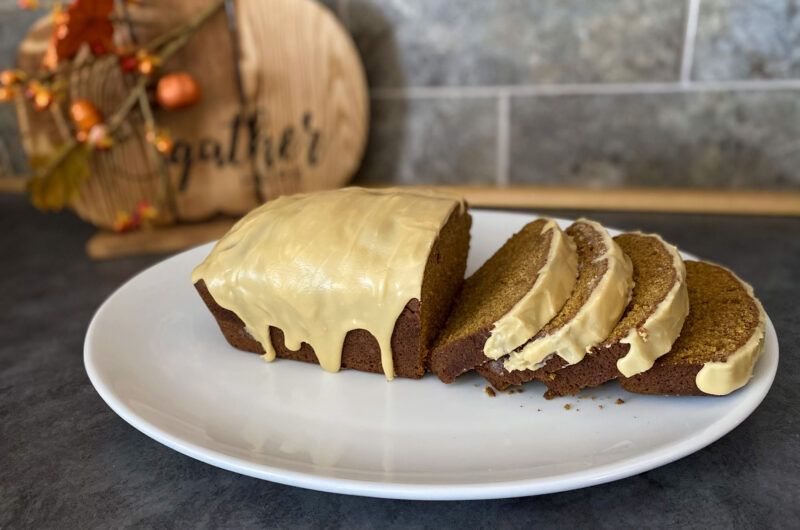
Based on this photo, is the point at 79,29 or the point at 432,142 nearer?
the point at 79,29

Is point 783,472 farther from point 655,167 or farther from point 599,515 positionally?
point 655,167

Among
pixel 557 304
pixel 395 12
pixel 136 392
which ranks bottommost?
pixel 136 392

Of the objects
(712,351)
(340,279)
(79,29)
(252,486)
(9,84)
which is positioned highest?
(79,29)

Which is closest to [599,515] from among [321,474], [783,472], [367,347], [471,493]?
[471,493]

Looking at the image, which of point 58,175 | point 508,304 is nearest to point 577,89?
point 508,304

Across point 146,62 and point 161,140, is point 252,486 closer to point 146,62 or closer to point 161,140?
point 161,140

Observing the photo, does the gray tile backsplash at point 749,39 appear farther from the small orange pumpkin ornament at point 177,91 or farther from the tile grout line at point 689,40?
the small orange pumpkin ornament at point 177,91
